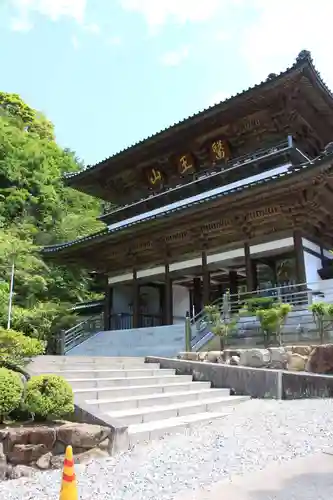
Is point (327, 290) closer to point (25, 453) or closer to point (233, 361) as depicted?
point (233, 361)

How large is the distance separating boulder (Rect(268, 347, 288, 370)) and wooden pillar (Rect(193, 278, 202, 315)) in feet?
26.6

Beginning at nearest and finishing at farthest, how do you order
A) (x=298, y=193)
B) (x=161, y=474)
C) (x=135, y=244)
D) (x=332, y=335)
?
(x=161, y=474) → (x=332, y=335) → (x=298, y=193) → (x=135, y=244)

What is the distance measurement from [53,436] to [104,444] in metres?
0.62

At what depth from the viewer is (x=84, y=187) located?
1905 cm

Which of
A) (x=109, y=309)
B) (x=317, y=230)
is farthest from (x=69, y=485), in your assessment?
(x=109, y=309)

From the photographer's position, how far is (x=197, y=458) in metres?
4.61

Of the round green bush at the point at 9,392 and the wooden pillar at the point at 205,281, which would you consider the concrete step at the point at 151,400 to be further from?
the wooden pillar at the point at 205,281

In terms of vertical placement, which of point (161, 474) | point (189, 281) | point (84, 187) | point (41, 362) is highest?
point (84, 187)

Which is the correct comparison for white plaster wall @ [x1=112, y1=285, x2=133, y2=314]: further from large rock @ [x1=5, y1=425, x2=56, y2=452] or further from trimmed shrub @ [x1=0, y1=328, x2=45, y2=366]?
large rock @ [x1=5, y1=425, x2=56, y2=452]

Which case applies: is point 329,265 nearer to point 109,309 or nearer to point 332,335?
point 332,335

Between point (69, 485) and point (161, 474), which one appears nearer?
point (69, 485)

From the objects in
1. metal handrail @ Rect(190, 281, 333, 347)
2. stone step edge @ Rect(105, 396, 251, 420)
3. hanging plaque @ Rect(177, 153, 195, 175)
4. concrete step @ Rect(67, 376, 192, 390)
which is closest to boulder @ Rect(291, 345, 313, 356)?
stone step edge @ Rect(105, 396, 251, 420)

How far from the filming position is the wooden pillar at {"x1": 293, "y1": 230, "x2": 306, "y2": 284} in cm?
1219

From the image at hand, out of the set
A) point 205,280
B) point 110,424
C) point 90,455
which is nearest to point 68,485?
point 90,455
